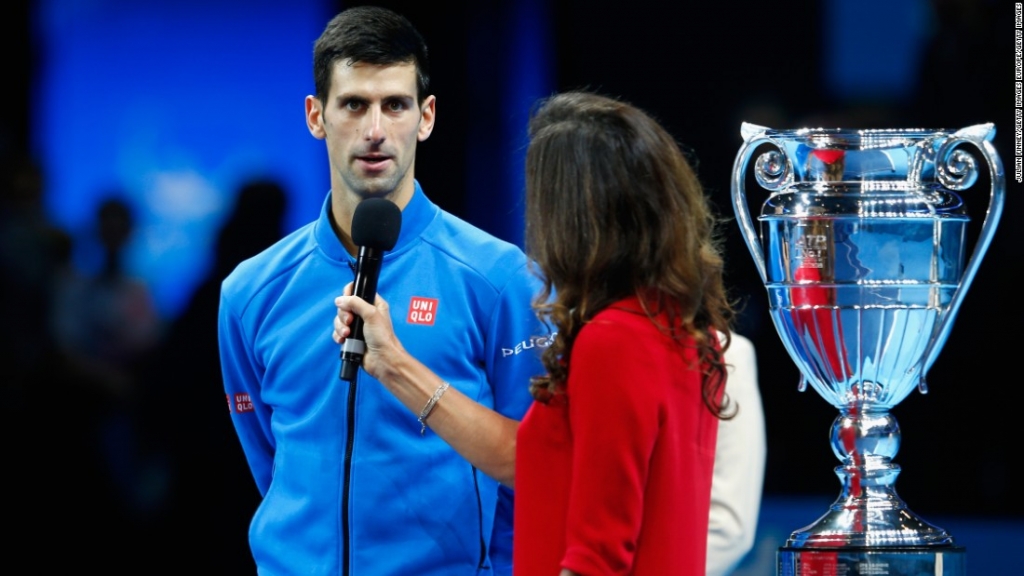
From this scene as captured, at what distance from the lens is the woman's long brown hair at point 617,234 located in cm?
158

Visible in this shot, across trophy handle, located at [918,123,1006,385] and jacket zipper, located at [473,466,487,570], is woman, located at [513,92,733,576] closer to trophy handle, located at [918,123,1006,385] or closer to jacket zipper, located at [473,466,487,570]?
trophy handle, located at [918,123,1006,385]

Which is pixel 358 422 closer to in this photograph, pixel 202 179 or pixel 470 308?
pixel 470 308

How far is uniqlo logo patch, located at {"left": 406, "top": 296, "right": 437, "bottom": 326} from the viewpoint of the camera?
209 centimetres

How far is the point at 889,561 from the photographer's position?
163 centimetres

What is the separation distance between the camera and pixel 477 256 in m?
2.16

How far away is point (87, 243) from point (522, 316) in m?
2.63

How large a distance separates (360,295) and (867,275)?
69 centimetres

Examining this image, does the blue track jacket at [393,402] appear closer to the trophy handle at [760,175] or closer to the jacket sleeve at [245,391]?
the jacket sleeve at [245,391]

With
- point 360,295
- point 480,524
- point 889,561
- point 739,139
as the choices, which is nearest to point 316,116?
point 360,295

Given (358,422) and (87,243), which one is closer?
(358,422)

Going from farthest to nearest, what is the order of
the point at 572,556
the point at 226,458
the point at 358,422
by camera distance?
the point at 226,458
the point at 358,422
the point at 572,556

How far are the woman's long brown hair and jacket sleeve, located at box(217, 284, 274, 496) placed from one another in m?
0.82

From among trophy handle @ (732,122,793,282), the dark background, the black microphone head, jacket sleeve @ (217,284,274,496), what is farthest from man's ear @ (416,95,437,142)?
the dark background

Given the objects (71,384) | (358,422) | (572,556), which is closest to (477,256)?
(358,422)
